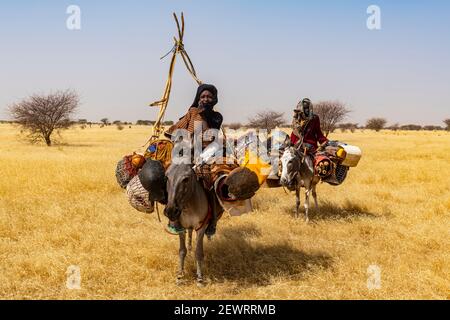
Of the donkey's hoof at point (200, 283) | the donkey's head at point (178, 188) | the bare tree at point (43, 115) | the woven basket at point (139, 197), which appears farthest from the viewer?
the bare tree at point (43, 115)

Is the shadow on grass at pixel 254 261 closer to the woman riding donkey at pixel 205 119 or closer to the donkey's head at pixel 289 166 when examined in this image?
the woman riding donkey at pixel 205 119

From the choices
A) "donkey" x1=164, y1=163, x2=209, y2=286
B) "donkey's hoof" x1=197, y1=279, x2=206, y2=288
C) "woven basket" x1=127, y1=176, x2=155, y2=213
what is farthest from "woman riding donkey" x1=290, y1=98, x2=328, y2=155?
"woven basket" x1=127, y1=176, x2=155, y2=213

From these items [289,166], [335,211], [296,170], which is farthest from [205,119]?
[335,211]

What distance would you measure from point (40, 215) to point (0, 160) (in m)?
11.7

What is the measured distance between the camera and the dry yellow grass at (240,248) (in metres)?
5.91

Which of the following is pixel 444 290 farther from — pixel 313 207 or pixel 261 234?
pixel 313 207

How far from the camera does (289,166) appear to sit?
9.20 meters

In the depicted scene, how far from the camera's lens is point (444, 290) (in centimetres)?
568

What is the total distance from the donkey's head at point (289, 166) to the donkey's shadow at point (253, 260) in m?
1.60

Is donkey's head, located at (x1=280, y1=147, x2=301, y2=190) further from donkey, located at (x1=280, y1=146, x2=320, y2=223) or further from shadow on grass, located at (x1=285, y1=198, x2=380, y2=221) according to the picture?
shadow on grass, located at (x1=285, y1=198, x2=380, y2=221)

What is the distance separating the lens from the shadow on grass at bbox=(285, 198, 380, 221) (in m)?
10.3

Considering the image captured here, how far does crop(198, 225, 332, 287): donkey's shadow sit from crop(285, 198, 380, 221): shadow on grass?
2621 millimetres

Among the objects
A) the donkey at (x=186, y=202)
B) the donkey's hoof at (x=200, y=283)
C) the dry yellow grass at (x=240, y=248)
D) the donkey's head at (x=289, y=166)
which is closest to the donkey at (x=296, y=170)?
the donkey's head at (x=289, y=166)
